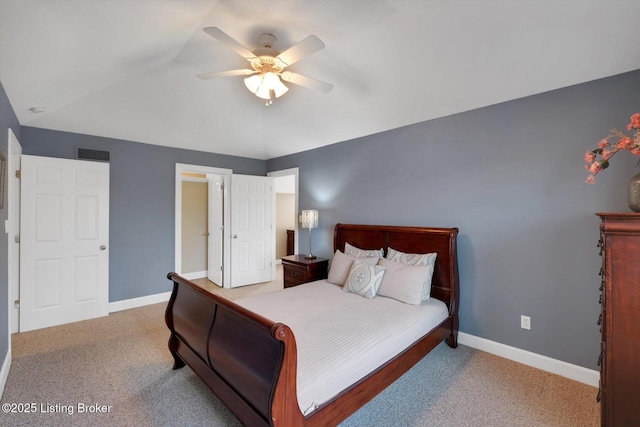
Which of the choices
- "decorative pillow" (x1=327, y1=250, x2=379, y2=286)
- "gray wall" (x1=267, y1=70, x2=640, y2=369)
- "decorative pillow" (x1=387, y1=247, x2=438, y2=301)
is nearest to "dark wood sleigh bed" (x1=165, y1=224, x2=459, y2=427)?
"decorative pillow" (x1=387, y1=247, x2=438, y2=301)

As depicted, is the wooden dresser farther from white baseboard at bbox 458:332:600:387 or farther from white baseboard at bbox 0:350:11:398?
white baseboard at bbox 0:350:11:398

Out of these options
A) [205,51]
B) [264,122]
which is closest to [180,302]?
[205,51]

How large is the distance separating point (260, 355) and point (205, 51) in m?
2.78

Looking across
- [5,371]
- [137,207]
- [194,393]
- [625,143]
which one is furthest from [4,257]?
[625,143]

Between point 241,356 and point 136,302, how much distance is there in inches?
135

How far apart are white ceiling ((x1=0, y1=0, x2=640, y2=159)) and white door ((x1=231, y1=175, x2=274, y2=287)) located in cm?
178

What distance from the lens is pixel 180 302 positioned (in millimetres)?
2391

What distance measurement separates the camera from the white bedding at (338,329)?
1582 millimetres

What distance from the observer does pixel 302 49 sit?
6.40ft

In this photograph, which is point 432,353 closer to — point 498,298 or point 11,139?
point 498,298

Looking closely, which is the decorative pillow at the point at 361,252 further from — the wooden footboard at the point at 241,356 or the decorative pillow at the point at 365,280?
the wooden footboard at the point at 241,356

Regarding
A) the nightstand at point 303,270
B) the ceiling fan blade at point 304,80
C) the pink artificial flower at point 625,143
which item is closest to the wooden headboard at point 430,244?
the nightstand at point 303,270

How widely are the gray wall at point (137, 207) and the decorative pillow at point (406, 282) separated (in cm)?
348

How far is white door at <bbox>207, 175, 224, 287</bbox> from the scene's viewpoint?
16.9ft
